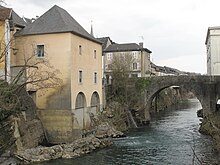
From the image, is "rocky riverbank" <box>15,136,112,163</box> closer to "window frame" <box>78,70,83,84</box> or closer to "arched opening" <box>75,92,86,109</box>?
"arched opening" <box>75,92,86,109</box>

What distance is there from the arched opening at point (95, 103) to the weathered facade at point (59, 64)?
3.12 meters

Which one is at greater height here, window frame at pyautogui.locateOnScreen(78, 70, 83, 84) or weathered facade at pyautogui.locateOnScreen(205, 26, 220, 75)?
weathered facade at pyautogui.locateOnScreen(205, 26, 220, 75)

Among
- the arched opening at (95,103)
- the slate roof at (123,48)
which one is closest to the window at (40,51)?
the arched opening at (95,103)

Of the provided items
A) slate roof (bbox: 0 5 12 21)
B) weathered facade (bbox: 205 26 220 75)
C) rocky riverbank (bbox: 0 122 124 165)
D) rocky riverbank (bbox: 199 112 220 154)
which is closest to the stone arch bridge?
rocky riverbank (bbox: 199 112 220 154)

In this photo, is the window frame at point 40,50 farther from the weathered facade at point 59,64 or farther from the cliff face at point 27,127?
the cliff face at point 27,127

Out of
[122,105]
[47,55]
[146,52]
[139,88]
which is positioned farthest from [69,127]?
[146,52]

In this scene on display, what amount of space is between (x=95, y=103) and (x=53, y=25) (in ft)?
29.8

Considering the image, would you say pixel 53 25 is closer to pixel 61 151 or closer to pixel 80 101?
pixel 80 101

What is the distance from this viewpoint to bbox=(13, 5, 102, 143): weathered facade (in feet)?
87.5

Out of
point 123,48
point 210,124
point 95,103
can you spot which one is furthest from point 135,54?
point 210,124

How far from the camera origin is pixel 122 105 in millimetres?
37531

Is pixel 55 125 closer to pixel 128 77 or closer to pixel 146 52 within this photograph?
pixel 128 77

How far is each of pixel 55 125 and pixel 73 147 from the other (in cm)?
388

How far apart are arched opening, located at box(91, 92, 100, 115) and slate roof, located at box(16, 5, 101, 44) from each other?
6099mm
